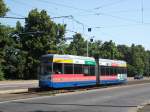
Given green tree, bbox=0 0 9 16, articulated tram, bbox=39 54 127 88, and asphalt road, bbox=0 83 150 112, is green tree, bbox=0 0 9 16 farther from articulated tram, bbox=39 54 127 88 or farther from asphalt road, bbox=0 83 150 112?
asphalt road, bbox=0 83 150 112

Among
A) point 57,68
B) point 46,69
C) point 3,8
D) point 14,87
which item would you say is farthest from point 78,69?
point 3,8

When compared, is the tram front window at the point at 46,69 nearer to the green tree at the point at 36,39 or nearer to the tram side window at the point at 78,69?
the tram side window at the point at 78,69

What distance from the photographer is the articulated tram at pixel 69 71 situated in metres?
34.3

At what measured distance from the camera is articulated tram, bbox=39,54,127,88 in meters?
34.3

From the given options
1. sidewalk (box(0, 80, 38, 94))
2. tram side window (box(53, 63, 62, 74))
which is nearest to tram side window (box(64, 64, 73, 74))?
tram side window (box(53, 63, 62, 74))

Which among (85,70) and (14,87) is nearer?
(85,70)

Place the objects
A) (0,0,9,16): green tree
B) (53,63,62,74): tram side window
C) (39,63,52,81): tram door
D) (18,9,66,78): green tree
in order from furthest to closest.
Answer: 1. (18,9,66,78): green tree
2. (0,0,9,16): green tree
3. (53,63,62,74): tram side window
4. (39,63,52,81): tram door

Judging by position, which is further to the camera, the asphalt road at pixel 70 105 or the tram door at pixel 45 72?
the tram door at pixel 45 72

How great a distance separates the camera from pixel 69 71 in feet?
120

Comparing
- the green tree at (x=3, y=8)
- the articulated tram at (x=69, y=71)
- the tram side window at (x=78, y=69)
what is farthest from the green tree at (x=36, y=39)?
the tram side window at (x=78, y=69)

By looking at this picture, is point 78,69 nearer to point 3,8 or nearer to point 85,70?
point 85,70

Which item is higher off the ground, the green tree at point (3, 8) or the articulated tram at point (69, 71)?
the green tree at point (3, 8)

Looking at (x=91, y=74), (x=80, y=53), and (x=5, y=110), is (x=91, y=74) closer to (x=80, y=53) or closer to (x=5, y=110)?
(x=5, y=110)

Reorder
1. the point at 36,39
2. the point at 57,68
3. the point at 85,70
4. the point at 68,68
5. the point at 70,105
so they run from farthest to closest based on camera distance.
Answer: the point at 36,39 → the point at 85,70 → the point at 68,68 → the point at 57,68 → the point at 70,105
